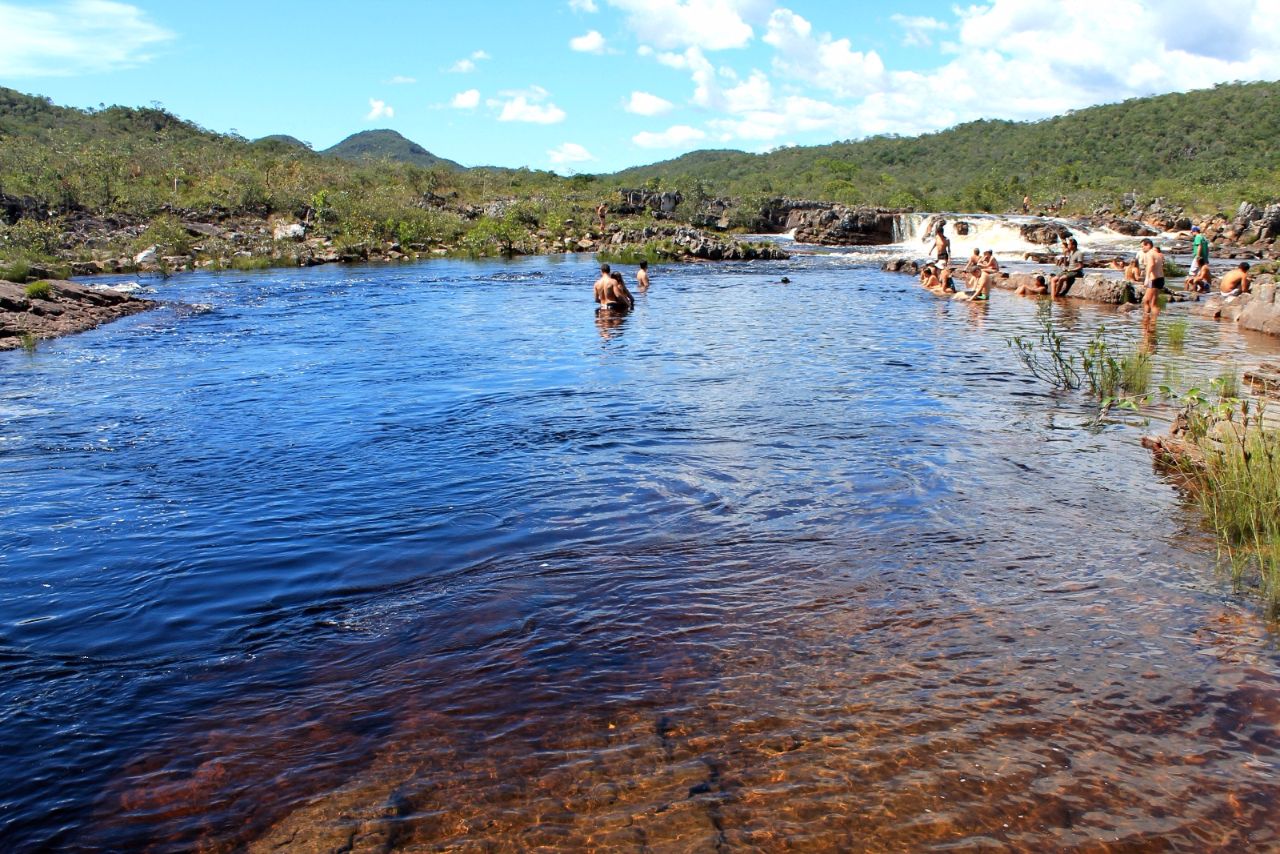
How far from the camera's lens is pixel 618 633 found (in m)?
5.15

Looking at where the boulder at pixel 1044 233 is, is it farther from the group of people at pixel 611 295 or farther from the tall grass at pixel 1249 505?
the tall grass at pixel 1249 505

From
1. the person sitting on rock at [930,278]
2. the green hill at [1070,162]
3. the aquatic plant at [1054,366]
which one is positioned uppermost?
the green hill at [1070,162]

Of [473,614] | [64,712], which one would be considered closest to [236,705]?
[64,712]

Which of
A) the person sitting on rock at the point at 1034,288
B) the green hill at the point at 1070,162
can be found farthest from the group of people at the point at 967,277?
the green hill at the point at 1070,162

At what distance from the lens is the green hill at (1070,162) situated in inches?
2491

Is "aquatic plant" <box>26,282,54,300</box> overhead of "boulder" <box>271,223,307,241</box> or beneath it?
beneath

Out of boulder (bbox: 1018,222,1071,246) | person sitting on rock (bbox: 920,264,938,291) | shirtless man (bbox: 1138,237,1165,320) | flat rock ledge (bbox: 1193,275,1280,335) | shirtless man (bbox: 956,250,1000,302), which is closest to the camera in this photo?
flat rock ledge (bbox: 1193,275,1280,335)

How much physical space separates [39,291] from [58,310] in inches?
45.5

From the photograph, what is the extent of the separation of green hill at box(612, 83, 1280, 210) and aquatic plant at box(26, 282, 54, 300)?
169ft

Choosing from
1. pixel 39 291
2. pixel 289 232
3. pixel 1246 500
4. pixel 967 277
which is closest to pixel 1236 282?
pixel 967 277

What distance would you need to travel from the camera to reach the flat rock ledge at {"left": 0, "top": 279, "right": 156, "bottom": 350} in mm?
16844

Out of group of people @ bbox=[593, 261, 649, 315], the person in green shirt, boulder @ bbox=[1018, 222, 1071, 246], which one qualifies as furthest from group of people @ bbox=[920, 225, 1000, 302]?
boulder @ bbox=[1018, 222, 1071, 246]

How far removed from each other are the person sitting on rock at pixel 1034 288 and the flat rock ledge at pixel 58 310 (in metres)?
23.3

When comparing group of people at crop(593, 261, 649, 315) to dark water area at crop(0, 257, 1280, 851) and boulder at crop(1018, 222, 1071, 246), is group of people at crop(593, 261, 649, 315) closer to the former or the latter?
dark water area at crop(0, 257, 1280, 851)
